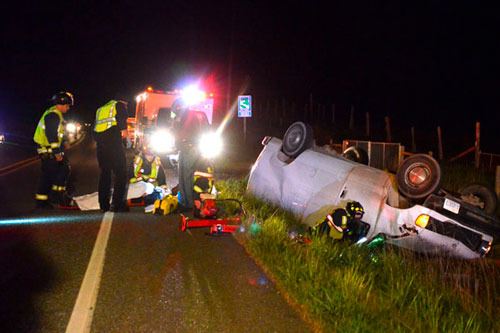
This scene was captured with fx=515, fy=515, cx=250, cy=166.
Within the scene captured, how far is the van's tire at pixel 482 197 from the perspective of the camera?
24.2 feet

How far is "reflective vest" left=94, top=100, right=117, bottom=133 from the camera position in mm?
7977

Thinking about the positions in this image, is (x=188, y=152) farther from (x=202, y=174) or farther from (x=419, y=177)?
(x=419, y=177)

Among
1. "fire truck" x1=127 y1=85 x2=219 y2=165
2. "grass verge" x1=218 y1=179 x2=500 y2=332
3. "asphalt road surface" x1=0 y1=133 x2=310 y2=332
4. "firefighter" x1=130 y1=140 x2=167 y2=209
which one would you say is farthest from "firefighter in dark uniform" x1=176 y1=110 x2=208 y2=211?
"fire truck" x1=127 y1=85 x2=219 y2=165

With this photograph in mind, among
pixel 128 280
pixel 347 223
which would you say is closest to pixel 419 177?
pixel 347 223

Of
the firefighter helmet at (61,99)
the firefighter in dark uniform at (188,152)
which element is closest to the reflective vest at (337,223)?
the firefighter in dark uniform at (188,152)

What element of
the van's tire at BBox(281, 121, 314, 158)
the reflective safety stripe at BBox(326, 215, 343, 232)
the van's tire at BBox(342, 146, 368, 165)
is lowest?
the reflective safety stripe at BBox(326, 215, 343, 232)

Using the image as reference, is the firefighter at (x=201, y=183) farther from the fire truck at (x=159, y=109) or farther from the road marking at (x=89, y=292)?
the fire truck at (x=159, y=109)

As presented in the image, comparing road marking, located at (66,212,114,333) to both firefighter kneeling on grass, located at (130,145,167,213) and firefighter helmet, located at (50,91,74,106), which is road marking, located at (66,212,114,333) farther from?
firefighter helmet, located at (50,91,74,106)

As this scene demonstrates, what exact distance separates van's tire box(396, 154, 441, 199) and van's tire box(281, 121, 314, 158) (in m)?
1.97

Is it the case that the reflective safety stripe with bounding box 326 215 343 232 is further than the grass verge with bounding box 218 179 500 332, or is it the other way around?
the reflective safety stripe with bounding box 326 215 343 232

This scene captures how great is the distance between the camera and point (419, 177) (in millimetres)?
6270

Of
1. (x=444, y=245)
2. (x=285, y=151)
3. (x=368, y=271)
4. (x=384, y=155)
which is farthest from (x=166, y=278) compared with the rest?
(x=384, y=155)

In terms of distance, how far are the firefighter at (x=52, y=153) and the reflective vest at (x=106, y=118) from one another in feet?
2.48

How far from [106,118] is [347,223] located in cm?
409
